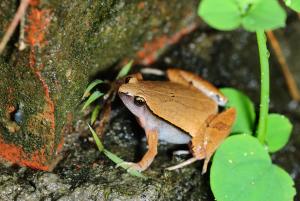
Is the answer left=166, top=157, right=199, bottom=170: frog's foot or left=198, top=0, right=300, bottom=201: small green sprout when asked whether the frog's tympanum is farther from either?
left=198, top=0, right=300, bottom=201: small green sprout

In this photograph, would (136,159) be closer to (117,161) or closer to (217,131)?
(117,161)

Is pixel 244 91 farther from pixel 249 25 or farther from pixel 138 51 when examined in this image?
pixel 249 25

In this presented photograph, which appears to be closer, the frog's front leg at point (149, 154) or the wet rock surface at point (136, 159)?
the wet rock surface at point (136, 159)

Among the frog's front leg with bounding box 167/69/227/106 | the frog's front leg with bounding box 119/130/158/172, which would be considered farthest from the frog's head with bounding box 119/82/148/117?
the frog's front leg with bounding box 167/69/227/106

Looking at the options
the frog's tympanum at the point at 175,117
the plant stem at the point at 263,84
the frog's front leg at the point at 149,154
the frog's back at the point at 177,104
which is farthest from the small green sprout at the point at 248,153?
the frog's front leg at the point at 149,154

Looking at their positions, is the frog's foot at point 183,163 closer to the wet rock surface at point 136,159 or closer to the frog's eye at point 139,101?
the wet rock surface at point 136,159

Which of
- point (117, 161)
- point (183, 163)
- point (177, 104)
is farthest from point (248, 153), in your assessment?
point (117, 161)
